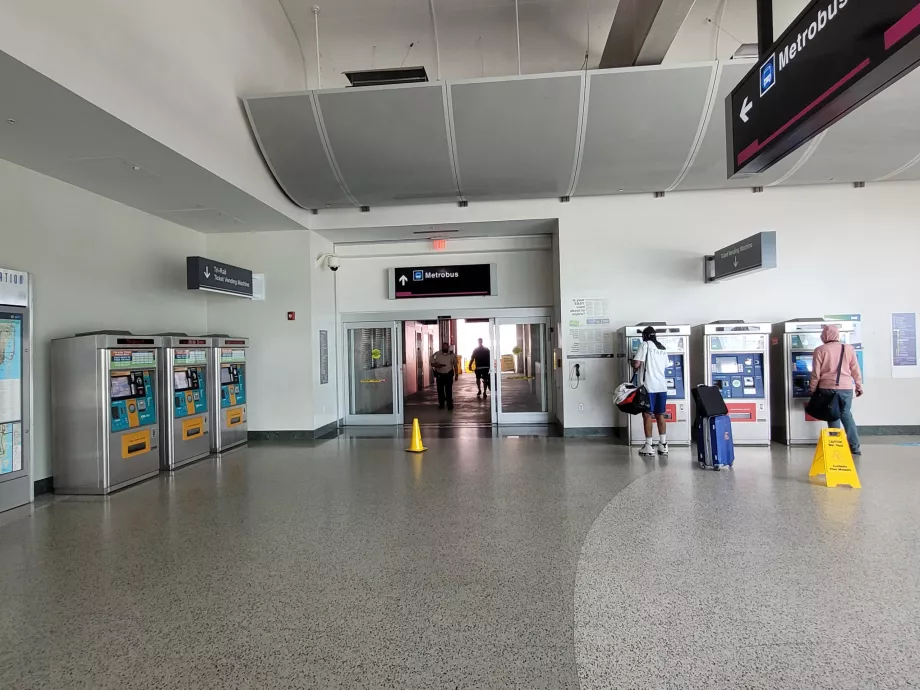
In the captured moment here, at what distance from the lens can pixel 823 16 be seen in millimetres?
2434

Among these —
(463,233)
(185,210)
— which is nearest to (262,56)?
(185,210)

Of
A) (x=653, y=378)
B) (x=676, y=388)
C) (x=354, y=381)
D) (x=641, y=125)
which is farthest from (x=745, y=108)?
(x=354, y=381)

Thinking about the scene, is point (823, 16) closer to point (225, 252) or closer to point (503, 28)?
point (503, 28)

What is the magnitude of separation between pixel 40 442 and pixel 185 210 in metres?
3.55

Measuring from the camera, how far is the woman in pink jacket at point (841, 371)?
6664 millimetres

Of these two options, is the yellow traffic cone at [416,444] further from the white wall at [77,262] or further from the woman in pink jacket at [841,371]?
the woman in pink jacket at [841,371]

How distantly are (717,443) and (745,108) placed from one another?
13.6 feet

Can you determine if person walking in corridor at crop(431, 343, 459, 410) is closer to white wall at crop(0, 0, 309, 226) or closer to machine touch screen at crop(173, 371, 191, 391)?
white wall at crop(0, 0, 309, 226)

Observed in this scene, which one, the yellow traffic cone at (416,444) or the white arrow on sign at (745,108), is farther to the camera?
the yellow traffic cone at (416,444)

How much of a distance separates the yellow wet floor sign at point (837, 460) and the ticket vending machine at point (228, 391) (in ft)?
25.6

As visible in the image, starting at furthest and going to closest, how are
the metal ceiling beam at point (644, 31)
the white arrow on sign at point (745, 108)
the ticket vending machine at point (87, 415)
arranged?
1. the ticket vending machine at point (87, 415)
2. the metal ceiling beam at point (644, 31)
3. the white arrow on sign at point (745, 108)

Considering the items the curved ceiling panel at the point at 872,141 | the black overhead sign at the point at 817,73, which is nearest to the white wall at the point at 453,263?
the curved ceiling panel at the point at 872,141

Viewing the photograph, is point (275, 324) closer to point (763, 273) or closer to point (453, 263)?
point (453, 263)

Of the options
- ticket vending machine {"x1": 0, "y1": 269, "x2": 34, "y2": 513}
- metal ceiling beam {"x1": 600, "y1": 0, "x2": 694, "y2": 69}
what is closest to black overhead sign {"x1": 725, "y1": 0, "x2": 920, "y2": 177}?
metal ceiling beam {"x1": 600, "y1": 0, "x2": 694, "y2": 69}
